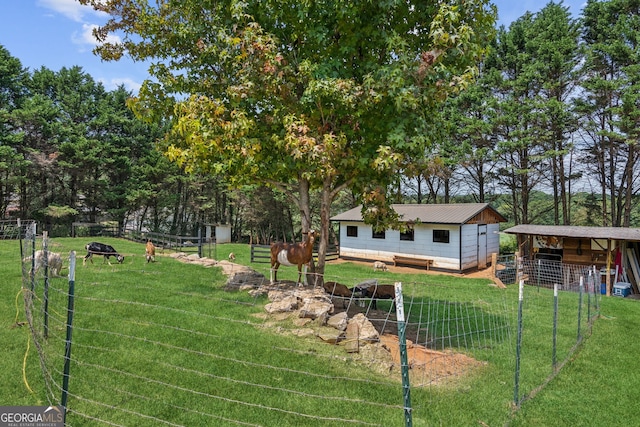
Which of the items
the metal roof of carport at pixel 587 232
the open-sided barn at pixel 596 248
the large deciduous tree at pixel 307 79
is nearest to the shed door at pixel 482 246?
the open-sided barn at pixel 596 248

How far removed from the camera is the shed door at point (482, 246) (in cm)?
2217

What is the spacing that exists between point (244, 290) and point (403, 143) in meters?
5.86

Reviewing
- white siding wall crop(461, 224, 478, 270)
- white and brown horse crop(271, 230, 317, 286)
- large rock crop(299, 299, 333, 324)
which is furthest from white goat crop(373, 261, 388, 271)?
large rock crop(299, 299, 333, 324)

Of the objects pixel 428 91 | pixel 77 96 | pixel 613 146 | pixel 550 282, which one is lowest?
pixel 550 282

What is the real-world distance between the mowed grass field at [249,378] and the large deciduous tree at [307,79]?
3.18 metres

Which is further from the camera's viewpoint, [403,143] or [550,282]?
[550,282]

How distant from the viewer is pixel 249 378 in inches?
202

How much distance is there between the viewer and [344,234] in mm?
26078

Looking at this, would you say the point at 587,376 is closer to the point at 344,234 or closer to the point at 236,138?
the point at 236,138

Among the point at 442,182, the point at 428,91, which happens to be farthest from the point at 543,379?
the point at 442,182

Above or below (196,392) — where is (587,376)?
below

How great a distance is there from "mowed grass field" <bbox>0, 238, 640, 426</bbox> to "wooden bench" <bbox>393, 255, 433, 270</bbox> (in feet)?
42.1

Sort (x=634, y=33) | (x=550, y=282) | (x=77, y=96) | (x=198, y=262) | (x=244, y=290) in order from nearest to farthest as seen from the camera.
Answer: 1. (x=244, y=290)
2. (x=198, y=262)
3. (x=550, y=282)
4. (x=634, y=33)
5. (x=77, y=96)

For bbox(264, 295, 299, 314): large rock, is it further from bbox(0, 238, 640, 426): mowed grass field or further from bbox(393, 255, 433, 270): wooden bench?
bbox(393, 255, 433, 270): wooden bench
